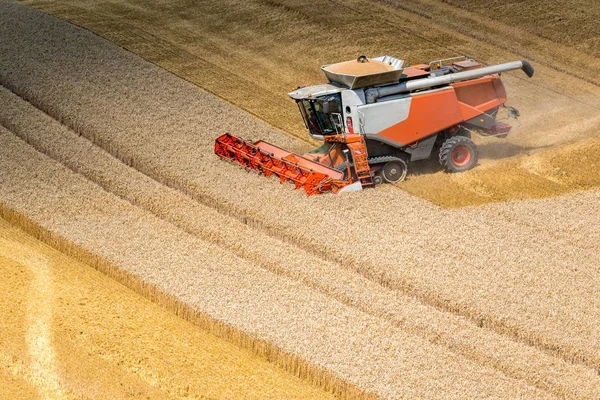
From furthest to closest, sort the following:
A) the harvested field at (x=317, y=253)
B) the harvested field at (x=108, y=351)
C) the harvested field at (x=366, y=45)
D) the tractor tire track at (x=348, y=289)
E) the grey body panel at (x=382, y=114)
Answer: the harvested field at (x=366, y=45) → the grey body panel at (x=382, y=114) → the tractor tire track at (x=348, y=289) → the harvested field at (x=317, y=253) → the harvested field at (x=108, y=351)

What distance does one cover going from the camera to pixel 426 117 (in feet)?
66.1

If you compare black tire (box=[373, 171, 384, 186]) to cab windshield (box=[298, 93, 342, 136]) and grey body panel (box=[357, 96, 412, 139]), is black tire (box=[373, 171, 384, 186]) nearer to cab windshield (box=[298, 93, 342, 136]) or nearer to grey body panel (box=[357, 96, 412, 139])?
grey body panel (box=[357, 96, 412, 139])

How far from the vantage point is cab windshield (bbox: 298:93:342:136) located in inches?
787

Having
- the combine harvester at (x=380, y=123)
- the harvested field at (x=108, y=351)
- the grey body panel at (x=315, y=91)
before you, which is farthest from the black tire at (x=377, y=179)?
the harvested field at (x=108, y=351)

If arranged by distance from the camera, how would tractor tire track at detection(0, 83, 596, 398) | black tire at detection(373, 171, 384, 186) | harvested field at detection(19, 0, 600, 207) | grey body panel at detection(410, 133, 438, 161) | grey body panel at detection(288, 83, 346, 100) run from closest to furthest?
tractor tire track at detection(0, 83, 596, 398) < grey body panel at detection(288, 83, 346, 100) < black tire at detection(373, 171, 384, 186) < grey body panel at detection(410, 133, 438, 161) < harvested field at detection(19, 0, 600, 207)

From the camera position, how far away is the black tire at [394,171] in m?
20.4

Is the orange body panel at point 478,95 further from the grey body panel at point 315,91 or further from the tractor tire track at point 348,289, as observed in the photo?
the tractor tire track at point 348,289

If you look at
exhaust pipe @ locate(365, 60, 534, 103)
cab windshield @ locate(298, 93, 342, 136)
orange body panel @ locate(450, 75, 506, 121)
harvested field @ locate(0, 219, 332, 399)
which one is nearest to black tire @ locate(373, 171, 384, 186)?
cab windshield @ locate(298, 93, 342, 136)

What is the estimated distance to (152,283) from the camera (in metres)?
16.2

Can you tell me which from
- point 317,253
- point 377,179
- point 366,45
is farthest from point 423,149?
point 366,45

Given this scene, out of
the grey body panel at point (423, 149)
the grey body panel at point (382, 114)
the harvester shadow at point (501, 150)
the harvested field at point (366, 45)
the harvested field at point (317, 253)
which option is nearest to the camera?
the harvested field at point (317, 253)

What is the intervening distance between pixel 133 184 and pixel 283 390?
832 cm

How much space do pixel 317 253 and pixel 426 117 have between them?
463 centimetres

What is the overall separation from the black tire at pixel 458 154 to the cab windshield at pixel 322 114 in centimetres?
259
